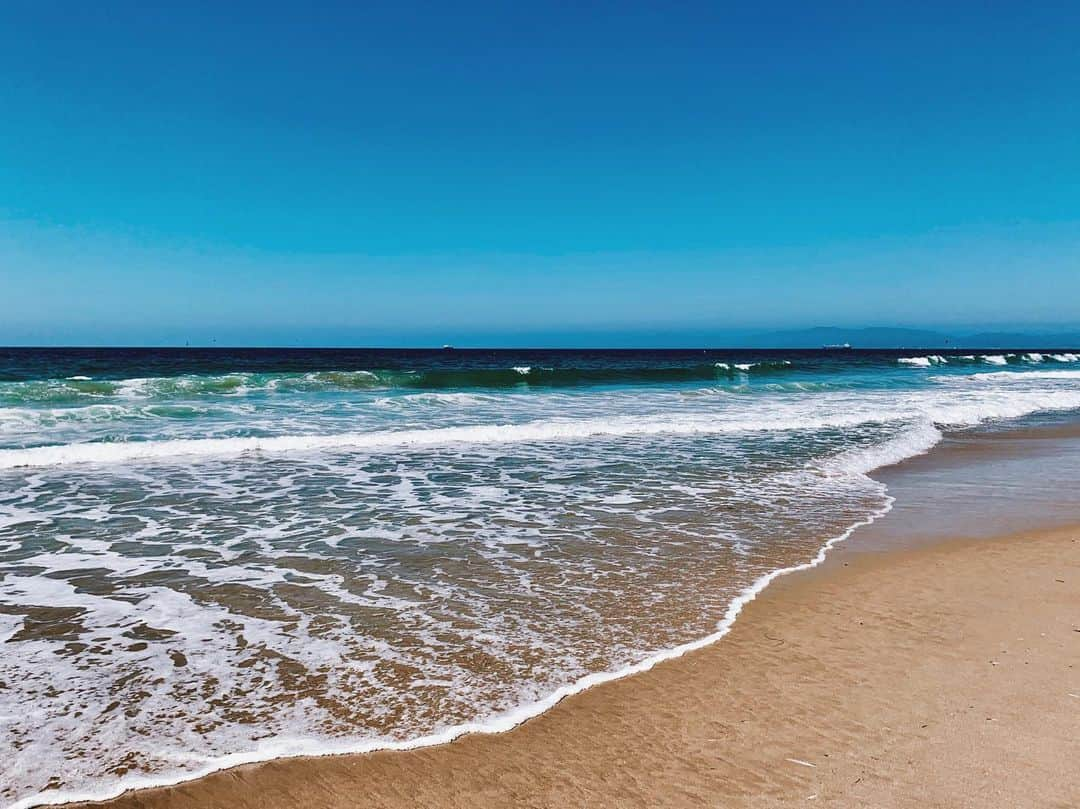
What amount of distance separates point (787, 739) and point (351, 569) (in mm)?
3757

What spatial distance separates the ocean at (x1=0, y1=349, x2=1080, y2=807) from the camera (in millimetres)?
3406

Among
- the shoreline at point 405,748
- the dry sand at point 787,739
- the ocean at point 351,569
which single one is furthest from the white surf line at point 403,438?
the dry sand at point 787,739

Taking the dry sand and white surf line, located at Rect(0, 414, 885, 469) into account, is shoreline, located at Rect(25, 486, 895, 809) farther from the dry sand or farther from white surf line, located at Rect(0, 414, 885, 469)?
white surf line, located at Rect(0, 414, 885, 469)

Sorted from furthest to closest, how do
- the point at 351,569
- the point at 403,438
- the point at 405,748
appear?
1. the point at 403,438
2. the point at 351,569
3. the point at 405,748

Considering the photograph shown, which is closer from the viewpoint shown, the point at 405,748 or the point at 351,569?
the point at 405,748

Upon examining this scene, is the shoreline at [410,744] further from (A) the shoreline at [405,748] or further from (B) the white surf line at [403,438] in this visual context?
(B) the white surf line at [403,438]

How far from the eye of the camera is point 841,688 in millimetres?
3732

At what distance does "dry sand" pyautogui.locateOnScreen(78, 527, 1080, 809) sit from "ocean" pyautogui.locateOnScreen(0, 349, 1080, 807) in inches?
7.7

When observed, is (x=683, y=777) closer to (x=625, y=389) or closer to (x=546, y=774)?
(x=546, y=774)

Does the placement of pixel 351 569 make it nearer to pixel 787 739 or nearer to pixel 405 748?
pixel 405 748

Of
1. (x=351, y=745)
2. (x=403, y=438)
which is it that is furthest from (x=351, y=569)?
(x=403, y=438)

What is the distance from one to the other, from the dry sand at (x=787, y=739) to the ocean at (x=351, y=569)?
0.20m

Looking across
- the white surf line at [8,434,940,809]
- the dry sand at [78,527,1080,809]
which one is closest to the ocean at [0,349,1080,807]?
the white surf line at [8,434,940,809]

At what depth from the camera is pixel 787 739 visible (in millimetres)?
3223
